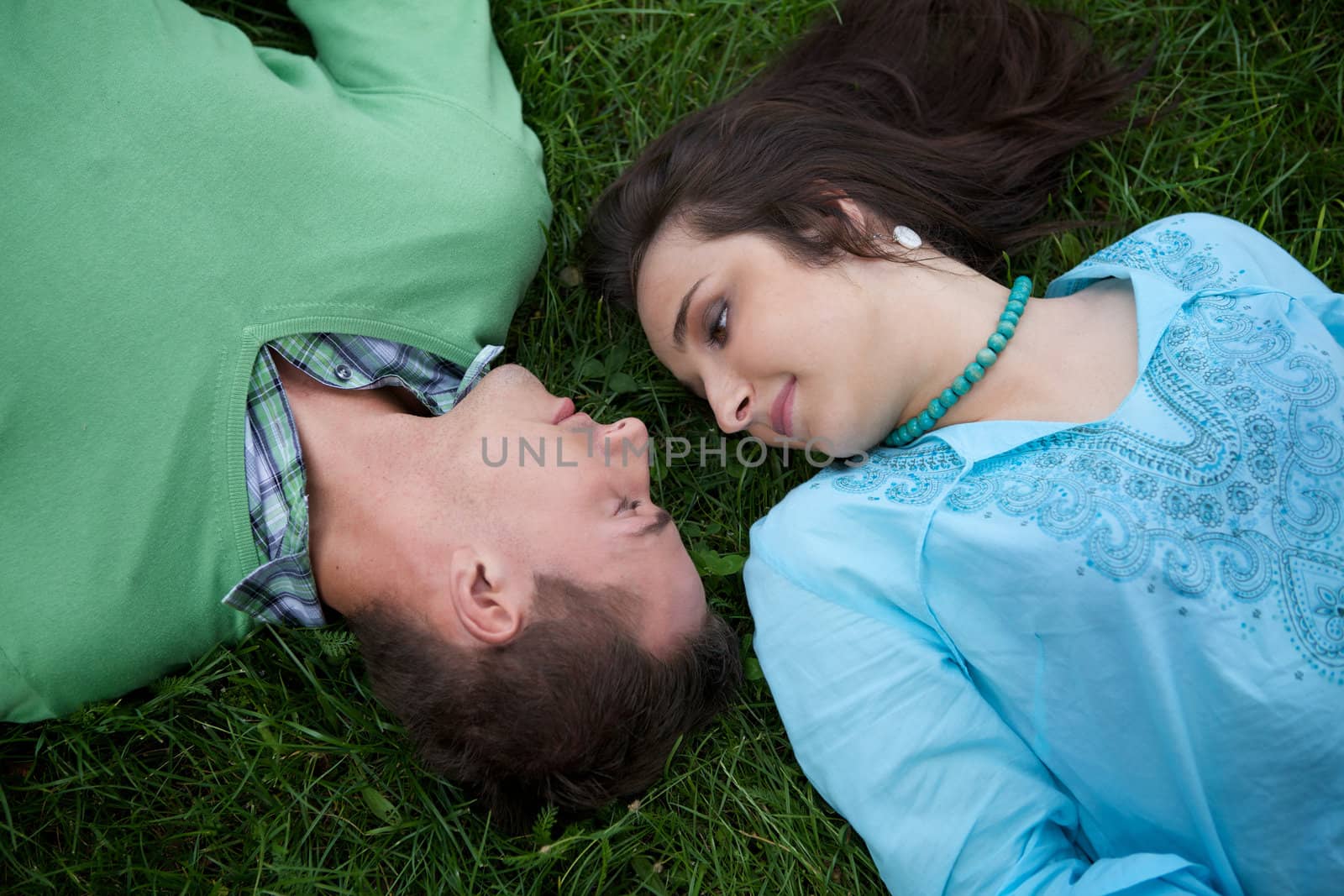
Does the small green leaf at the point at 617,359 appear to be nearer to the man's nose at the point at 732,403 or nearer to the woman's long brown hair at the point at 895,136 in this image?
the woman's long brown hair at the point at 895,136

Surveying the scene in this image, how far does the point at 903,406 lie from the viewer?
8.63 ft

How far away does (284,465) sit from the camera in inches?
99.4

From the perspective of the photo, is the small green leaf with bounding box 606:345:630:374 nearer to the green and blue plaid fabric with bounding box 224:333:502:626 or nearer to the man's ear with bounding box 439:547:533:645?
the green and blue plaid fabric with bounding box 224:333:502:626

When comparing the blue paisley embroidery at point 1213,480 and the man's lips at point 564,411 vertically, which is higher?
the blue paisley embroidery at point 1213,480

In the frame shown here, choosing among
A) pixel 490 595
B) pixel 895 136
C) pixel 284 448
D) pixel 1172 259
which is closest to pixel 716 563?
pixel 490 595

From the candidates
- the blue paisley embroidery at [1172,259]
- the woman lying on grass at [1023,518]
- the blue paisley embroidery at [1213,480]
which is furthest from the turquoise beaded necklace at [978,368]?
the blue paisley embroidery at [1172,259]

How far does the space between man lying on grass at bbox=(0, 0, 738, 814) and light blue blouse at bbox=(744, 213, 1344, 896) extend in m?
0.44

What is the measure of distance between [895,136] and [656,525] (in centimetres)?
144

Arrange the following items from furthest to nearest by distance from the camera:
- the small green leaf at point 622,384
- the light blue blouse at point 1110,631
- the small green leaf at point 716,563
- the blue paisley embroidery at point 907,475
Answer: the small green leaf at point 622,384
the small green leaf at point 716,563
the blue paisley embroidery at point 907,475
the light blue blouse at point 1110,631

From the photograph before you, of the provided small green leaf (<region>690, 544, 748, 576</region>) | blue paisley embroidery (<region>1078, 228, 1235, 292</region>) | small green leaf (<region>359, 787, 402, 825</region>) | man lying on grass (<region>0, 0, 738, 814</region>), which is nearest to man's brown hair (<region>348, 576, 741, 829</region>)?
man lying on grass (<region>0, 0, 738, 814</region>)

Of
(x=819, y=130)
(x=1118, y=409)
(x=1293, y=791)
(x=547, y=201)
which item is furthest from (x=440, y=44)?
(x=1293, y=791)

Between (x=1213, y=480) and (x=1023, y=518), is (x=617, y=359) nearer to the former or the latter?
(x=1023, y=518)

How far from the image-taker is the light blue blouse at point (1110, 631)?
2.25 m

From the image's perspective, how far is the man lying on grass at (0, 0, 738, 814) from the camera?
2.35m
